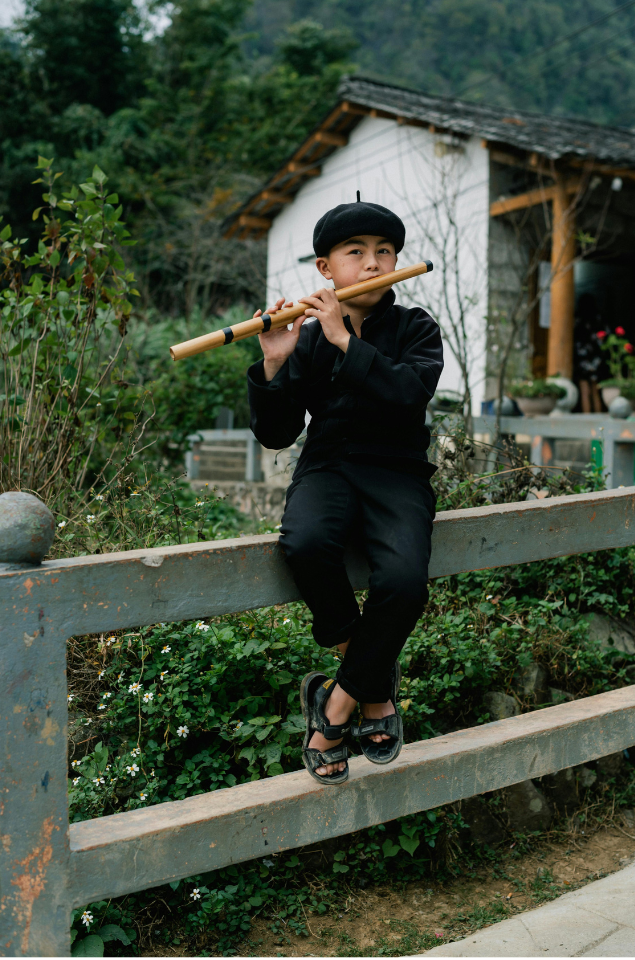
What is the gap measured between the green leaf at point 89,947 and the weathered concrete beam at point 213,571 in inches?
33.3

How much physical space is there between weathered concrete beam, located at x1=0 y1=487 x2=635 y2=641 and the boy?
3.7 inches

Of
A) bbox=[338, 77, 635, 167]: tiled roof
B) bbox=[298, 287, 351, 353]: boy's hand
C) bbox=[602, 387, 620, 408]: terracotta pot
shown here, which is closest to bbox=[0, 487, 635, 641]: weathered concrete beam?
bbox=[298, 287, 351, 353]: boy's hand

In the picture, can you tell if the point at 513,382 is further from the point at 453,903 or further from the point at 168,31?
the point at 168,31

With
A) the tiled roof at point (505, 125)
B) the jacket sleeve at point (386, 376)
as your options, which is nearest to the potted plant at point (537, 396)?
the tiled roof at point (505, 125)

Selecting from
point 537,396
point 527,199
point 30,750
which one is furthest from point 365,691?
point 527,199

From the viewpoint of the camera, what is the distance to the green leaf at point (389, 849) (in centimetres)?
242

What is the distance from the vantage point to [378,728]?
194 centimetres

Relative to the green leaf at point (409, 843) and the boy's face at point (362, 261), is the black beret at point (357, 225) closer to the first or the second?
the boy's face at point (362, 261)

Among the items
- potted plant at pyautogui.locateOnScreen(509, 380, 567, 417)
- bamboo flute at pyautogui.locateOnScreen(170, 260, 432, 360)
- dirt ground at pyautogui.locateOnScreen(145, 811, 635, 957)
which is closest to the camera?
bamboo flute at pyautogui.locateOnScreen(170, 260, 432, 360)

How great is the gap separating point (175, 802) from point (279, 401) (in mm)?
900

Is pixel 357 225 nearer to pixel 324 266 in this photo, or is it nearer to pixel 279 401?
pixel 324 266

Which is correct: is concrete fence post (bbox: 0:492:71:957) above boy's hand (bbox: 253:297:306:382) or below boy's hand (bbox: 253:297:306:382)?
below

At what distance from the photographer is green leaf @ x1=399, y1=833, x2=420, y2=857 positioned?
2.41 m

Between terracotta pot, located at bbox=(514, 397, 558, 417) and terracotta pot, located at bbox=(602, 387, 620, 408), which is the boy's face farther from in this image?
terracotta pot, located at bbox=(602, 387, 620, 408)
